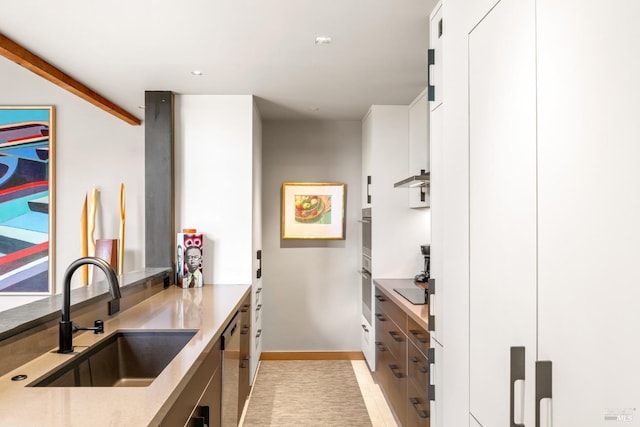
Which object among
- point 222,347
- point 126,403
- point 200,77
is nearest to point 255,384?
point 222,347

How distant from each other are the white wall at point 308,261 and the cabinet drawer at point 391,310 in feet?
2.87

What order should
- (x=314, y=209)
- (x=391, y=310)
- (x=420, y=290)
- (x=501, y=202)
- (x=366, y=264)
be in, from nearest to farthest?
1. (x=501, y=202)
2. (x=391, y=310)
3. (x=420, y=290)
4. (x=366, y=264)
5. (x=314, y=209)

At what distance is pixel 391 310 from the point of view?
3275mm

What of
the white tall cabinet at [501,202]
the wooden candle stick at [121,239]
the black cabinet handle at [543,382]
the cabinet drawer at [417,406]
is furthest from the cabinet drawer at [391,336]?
the wooden candle stick at [121,239]

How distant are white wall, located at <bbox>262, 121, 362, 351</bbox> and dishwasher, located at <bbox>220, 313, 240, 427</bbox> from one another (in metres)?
1.73

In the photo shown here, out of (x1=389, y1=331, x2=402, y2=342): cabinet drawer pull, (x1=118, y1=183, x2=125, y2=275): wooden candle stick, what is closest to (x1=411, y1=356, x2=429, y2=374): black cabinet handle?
(x1=389, y1=331, x2=402, y2=342): cabinet drawer pull

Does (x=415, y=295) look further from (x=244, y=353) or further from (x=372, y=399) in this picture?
(x=244, y=353)

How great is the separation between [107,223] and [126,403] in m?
3.81

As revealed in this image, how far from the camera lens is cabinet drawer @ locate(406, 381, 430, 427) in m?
2.38

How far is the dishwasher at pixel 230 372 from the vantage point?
2.42 meters

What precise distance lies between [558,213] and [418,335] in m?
1.80

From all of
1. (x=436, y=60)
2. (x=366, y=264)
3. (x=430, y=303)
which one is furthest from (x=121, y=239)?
(x=436, y=60)

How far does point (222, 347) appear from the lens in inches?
91.8

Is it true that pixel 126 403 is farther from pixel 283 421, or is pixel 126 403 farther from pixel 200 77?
pixel 200 77
